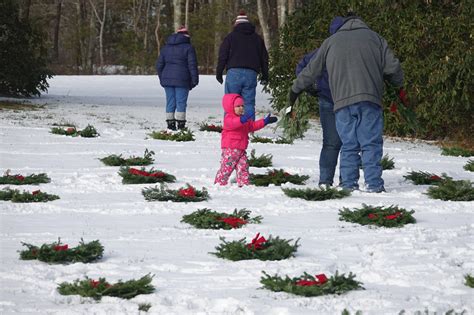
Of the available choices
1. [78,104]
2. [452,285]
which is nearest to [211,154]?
[452,285]

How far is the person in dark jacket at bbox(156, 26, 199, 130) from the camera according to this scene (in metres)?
14.4

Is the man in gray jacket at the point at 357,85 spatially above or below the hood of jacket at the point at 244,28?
below

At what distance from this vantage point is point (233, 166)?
351 inches

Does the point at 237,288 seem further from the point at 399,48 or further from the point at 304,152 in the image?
the point at 399,48

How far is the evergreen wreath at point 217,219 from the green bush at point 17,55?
1510 centimetres

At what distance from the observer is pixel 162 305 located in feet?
15.2

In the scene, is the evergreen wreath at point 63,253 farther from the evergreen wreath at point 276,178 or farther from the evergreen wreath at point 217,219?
the evergreen wreath at point 276,178

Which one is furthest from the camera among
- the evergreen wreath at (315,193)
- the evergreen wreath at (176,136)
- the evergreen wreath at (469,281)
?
the evergreen wreath at (176,136)

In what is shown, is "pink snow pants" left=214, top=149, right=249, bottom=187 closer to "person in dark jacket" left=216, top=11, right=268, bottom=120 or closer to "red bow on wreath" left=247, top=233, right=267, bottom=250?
"red bow on wreath" left=247, top=233, right=267, bottom=250

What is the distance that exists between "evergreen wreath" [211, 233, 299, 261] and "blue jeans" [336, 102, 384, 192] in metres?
2.81

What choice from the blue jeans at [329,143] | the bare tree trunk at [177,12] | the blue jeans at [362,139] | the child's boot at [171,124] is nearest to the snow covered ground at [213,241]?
the blue jeans at [362,139]

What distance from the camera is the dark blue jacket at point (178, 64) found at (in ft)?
47.2

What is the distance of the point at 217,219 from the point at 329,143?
2.44 meters

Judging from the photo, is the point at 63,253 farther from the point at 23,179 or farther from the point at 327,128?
the point at 327,128
